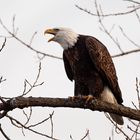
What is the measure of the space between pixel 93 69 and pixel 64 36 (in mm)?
725

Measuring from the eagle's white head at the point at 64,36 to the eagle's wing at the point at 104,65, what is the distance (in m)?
0.25

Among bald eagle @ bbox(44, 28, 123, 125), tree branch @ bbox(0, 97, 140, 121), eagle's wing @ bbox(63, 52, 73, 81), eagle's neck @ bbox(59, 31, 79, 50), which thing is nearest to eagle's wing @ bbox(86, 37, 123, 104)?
bald eagle @ bbox(44, 28, 123, 125)

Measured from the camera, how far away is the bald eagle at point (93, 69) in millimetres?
6098

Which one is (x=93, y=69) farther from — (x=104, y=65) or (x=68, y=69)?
(x=68, y=69)

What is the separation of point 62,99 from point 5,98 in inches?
22.9

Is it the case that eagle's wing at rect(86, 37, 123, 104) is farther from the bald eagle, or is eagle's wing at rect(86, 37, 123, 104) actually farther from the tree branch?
the tree branch

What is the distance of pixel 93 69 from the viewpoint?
6.14 m

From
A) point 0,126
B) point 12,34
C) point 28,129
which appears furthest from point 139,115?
point 12,34

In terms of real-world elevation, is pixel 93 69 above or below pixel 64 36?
below

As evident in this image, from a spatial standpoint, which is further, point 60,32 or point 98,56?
point 60,32

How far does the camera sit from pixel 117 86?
20.3 ft

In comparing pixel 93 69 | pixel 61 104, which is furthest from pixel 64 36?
pixel 61 104

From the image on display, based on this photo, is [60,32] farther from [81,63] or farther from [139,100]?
[139,100]

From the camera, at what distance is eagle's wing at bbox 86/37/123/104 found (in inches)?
240
